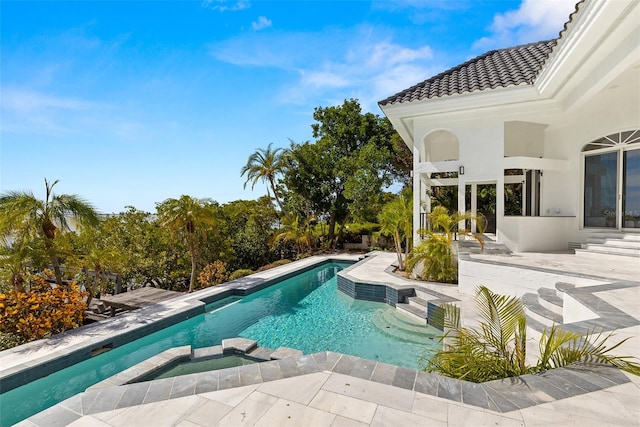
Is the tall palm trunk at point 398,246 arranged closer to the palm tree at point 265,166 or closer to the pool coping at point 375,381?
the pool coping at point 375,381

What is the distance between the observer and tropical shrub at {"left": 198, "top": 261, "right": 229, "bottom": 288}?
13595mm

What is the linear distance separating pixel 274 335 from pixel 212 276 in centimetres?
686

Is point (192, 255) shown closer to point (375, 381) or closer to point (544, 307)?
point (375, 381)

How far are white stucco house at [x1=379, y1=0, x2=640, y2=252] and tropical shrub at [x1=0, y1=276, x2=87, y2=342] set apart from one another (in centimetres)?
1124

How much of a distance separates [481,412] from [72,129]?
16.7 m

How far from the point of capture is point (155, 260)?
14695 millimetres

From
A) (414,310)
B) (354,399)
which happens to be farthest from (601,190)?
(354,399)

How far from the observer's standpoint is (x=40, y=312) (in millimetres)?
7895

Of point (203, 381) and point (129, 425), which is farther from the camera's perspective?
point (203, 381)

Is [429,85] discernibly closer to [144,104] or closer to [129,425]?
[144,104]

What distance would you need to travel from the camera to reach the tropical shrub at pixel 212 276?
13.6m

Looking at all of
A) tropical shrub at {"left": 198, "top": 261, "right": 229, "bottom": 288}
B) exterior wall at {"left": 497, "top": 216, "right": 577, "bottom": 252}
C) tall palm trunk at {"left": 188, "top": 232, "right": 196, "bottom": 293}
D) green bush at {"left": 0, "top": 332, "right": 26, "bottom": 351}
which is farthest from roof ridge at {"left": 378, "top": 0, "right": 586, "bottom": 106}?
green bush at {"left": 0, "top": 332, "right": 26, "bottom": 351}

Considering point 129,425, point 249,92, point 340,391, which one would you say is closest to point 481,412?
point 340,391

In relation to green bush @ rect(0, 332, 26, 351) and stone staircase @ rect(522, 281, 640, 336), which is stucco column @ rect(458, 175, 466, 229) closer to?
stone staircase @ rect(522, 281, 640, 336)
